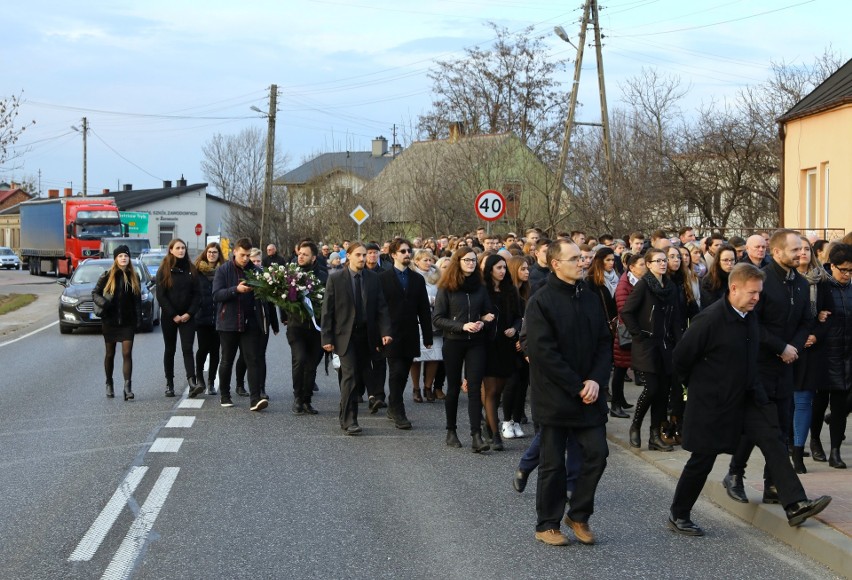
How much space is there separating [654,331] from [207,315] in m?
6.09

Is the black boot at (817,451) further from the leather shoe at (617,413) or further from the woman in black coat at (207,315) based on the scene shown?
the woman in black coat at (207,315)

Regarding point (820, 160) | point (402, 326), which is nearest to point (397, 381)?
point (402, 326)

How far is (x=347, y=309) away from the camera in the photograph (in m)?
11.1

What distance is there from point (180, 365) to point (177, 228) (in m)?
75.7

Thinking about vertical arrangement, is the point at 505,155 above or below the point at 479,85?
below

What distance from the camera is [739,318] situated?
6.89m

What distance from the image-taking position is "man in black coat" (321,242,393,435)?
11.0m

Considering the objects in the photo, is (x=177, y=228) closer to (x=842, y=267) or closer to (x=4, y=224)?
(x=4, y=224)

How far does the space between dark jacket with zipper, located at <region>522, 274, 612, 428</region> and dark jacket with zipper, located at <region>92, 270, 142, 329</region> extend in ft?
25.4

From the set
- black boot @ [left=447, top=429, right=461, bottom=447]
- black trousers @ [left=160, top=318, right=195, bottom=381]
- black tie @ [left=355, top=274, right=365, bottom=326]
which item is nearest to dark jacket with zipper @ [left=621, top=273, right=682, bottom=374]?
black boot @ [left=447, top=429, right=461, bottom=447]

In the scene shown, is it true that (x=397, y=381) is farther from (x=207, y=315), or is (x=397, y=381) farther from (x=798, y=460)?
(x=798, y=460)

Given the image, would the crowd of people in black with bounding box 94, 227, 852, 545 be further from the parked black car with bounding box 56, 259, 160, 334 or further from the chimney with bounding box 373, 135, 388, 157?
the chimney with bounding box 373, 135, 388, 157

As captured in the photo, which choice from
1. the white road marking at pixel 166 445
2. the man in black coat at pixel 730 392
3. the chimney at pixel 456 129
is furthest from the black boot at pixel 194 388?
the chimney at pixel 456 129

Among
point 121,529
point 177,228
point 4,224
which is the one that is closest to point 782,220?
→ point 121,529
